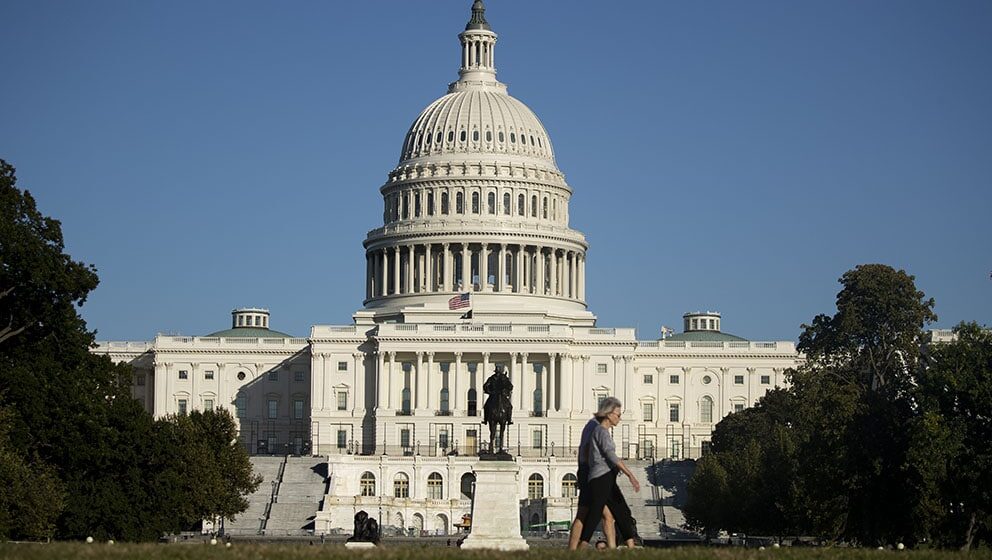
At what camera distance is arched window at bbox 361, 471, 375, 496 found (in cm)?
15888

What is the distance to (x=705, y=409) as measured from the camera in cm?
19112

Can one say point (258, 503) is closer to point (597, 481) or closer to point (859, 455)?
point (859, 455)

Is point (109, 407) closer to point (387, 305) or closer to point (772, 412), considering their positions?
point (772, 412)

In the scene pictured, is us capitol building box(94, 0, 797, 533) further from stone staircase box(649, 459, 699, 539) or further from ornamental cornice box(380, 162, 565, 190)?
stone staircase box(649, 459, 699, 539)

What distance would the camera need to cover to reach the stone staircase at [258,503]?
138500 millimetres

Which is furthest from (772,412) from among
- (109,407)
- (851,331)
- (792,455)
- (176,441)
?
(109,407)

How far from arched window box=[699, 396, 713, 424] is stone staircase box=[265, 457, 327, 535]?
4244 cm

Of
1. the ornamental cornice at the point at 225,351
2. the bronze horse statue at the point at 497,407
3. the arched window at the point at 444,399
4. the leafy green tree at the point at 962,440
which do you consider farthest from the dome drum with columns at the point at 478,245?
the bronze horse statue at the point at 497,407

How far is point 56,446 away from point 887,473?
34234 millimetres

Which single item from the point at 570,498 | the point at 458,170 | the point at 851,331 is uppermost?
the point at 458,170

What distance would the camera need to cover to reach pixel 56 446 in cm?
8644

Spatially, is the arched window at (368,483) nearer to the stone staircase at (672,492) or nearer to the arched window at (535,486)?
the arched window at (535,486)

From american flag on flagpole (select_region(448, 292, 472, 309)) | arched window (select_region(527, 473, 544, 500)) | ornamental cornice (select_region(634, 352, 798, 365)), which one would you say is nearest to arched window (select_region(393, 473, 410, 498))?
arched window (select_region(527, 473, 544, 500))

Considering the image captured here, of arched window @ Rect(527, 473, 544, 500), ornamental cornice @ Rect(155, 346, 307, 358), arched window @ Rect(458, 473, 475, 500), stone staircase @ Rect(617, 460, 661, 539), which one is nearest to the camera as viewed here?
stone staircase @ Rect(617, 460, 661, 539)
